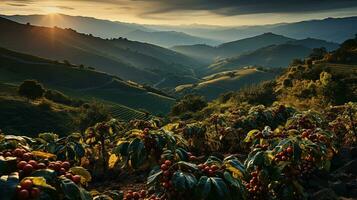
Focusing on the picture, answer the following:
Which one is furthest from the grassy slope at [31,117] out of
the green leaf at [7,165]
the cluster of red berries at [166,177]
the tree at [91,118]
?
the green leaf at [7,165]

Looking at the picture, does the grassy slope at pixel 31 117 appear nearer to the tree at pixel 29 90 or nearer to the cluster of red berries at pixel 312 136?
the tree at pixel 29 90

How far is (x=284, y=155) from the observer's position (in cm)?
1077

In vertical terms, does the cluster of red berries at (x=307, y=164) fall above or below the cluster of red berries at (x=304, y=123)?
below


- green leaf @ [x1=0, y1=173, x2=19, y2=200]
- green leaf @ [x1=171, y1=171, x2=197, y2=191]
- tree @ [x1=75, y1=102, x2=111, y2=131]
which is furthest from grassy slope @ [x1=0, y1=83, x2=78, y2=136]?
green leaf @ [x1=0, y1=173, x2=19, y2=200]

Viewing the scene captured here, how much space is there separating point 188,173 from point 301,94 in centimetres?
8015

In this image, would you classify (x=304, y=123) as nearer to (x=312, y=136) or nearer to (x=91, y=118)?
(x=312, y=136)

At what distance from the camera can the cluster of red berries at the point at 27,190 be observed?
5375mm

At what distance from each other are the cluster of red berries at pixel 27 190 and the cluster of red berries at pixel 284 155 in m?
7.08

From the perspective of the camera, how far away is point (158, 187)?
8.27m

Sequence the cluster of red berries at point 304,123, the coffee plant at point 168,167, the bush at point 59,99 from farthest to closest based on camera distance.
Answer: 1. the bush at point 59,99
2. the cluster of red berries at point 304,123
3. the coffee plant at point 168,167

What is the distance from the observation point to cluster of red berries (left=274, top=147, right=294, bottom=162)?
1070cm

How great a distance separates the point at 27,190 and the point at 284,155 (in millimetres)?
7390

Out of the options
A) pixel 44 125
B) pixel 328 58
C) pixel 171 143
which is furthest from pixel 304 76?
pixel 171 143

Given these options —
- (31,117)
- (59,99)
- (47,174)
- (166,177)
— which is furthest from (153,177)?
(59,99)
